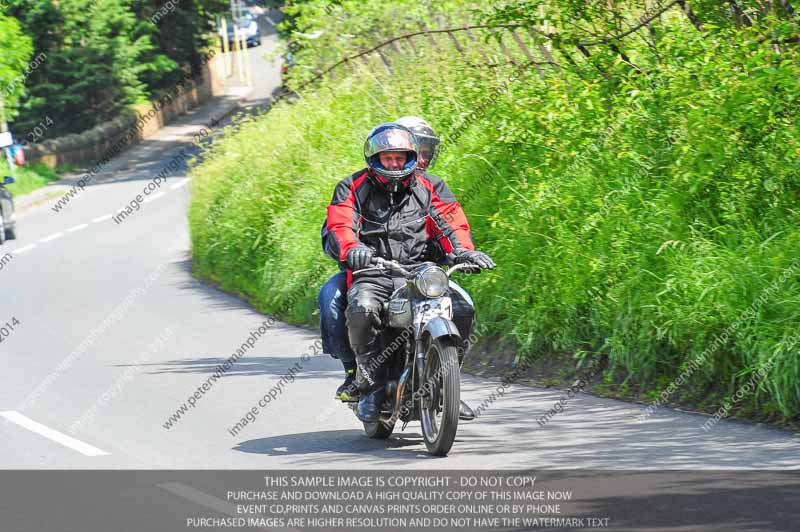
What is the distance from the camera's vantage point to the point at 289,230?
1762 centimetres

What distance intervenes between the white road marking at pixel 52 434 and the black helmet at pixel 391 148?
2.71m

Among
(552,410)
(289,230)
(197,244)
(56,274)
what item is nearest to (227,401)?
(552,410)

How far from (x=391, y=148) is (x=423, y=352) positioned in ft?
4.21

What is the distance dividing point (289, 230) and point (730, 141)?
7.71 metres

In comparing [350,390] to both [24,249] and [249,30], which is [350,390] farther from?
[249,30]

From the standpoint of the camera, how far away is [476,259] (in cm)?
867

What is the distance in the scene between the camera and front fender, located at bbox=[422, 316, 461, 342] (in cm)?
810

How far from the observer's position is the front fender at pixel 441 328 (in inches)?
319

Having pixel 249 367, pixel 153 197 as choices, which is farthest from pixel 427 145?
pixel 153 197

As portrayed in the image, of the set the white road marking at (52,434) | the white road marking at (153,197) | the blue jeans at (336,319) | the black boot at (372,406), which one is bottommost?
the white road marking at (153,197)

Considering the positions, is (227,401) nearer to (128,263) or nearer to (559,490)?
(559,490)

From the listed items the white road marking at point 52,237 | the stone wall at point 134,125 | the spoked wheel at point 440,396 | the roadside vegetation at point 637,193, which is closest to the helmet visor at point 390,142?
the spoked wheel at point 440,396

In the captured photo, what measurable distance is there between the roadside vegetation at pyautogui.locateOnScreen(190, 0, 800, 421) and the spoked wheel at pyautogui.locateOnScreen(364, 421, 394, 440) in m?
2.07

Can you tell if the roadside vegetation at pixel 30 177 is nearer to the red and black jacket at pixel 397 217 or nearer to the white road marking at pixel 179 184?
the white road marking at pixel 179 184
